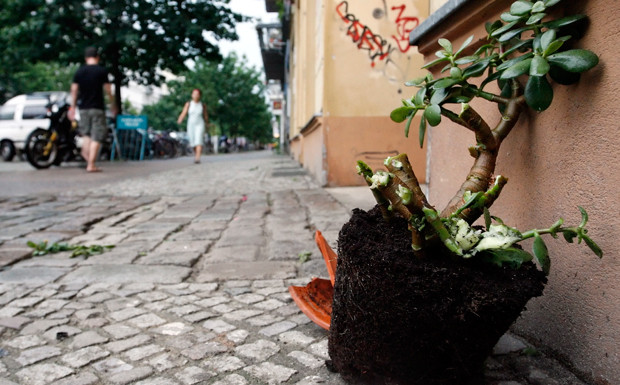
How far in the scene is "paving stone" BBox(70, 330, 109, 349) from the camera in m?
2.02

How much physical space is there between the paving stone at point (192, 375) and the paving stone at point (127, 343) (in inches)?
12.8

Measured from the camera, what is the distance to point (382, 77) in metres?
5.99

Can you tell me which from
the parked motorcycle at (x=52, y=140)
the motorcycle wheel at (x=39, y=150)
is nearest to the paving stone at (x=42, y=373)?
the parked motorcycle at (x=52, y=140)

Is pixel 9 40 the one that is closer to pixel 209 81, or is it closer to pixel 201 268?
pixel 201 268

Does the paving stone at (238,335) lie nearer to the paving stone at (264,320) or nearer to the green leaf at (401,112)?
the paving stone at (264,320)

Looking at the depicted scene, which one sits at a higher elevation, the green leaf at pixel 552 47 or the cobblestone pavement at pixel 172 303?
the green leaf at pixel 552 47

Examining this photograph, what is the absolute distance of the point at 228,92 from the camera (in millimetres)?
43844

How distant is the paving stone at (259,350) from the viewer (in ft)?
6.23

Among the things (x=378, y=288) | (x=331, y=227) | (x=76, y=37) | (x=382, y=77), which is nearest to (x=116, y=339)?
(x=378, y=288)

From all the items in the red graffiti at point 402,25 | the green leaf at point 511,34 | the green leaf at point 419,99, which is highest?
the red graffiti at point 402,25

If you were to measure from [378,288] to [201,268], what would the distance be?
75.4 inches

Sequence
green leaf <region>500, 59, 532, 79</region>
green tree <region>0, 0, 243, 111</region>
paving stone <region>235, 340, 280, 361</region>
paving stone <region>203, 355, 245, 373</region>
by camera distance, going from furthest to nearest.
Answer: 1. green tree <region>0, 0, 243, 111</region>
2. paving stone <region>235, 340, 280, 361</region>
3. paving stone <region>203, 355, 245, 373</region>
4. green leaf <region>500, 59, 532, 79</region>

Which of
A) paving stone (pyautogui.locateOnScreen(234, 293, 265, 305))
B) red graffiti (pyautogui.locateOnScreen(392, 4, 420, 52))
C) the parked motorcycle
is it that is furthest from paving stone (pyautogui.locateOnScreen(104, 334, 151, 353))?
the parked motorcycle

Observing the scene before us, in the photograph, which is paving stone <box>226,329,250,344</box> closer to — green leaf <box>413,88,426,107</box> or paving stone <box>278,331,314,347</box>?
paving stone <box>278,331,314,347</box>
